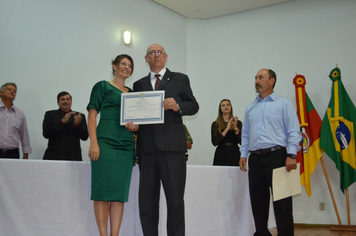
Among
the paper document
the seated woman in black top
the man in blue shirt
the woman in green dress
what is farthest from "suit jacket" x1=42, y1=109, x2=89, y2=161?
the paper document

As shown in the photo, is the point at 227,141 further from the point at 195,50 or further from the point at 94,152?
the point at 195,50

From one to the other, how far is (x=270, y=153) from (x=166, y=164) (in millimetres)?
987

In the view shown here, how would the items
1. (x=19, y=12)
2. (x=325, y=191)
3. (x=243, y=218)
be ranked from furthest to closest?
(x=325, y=191) → (x=19, y=12) → (x=243, y=218)

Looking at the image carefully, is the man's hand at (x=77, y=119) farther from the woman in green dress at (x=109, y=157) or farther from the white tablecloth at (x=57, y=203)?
the woman in green dress at (x=109, y=157)

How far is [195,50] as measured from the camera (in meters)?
5.57

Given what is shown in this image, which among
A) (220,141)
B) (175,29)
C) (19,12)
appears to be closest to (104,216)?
(220,141)

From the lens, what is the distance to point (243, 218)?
8.46 feet

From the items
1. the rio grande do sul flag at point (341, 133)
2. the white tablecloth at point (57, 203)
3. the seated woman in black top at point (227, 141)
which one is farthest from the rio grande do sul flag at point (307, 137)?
the white tablecloth at point (57, 203)

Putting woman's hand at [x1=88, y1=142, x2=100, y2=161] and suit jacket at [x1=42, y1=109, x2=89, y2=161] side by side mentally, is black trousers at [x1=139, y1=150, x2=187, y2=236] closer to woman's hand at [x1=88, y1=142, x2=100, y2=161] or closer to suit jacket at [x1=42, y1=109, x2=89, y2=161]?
woman's hand at [x1=88, y1=142, x2=100, y2=161]

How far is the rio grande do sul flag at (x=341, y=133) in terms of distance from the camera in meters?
3.96

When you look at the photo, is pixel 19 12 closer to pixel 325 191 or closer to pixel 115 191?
pixel 115 191

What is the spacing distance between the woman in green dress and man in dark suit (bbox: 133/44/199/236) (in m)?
0.14

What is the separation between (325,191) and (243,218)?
8.20 feet

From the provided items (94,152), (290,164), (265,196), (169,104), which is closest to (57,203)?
(94,152)
